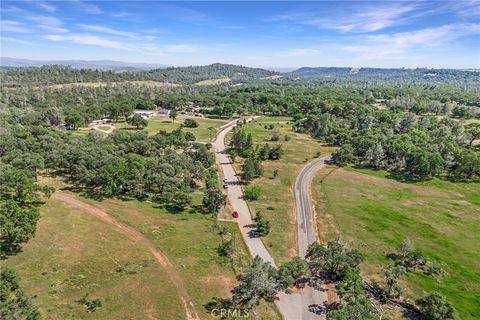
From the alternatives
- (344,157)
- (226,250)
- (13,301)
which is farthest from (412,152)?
(13,301)

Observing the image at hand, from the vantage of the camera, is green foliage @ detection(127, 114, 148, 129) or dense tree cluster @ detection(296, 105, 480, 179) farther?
green foliage @ detection(127, 114, 148, 129)

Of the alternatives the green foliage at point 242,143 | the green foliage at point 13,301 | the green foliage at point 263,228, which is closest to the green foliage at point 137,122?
the green foliage at point 242,143

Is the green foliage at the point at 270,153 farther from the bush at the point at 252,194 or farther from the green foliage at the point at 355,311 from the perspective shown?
the green foliage at the point at 355,311

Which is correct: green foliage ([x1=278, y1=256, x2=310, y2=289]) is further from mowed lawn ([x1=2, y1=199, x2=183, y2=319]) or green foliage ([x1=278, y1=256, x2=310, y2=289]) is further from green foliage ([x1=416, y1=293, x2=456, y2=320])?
green foliage ([x1=416, y1=293, x2=456, y2=320])

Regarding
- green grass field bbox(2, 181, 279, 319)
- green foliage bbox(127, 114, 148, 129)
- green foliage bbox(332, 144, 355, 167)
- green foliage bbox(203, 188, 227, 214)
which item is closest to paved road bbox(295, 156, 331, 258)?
green foliage bbox(332, 144, 355, 167)

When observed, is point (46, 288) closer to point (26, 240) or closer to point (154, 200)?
point (26, 240)

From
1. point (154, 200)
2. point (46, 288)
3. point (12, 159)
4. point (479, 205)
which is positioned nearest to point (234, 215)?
point (154, 200)
